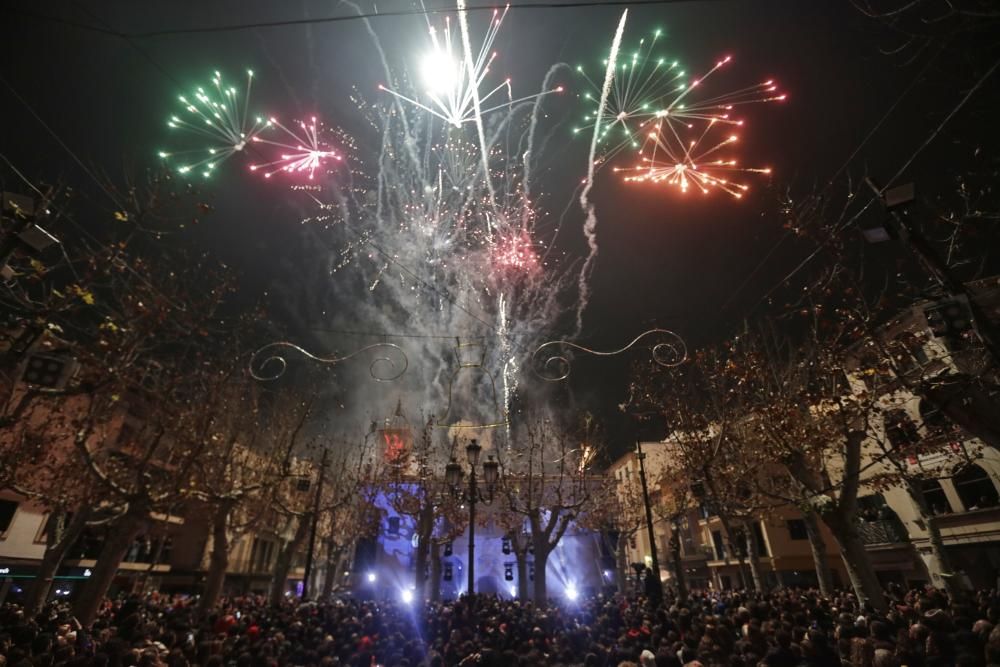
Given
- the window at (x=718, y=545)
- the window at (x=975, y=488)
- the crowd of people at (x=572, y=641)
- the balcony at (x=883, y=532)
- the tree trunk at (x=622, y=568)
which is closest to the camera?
the crowd of people at (x=572, y=641)

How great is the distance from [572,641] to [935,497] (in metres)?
27.7

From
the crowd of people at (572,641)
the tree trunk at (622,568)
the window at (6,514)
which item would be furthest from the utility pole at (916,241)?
the tree trunk at (622,568)

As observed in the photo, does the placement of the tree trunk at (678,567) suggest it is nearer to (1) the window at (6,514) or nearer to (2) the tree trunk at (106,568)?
(2) the tree trunk at (106,568)

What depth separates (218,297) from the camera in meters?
13.4

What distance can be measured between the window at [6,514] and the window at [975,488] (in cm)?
4996

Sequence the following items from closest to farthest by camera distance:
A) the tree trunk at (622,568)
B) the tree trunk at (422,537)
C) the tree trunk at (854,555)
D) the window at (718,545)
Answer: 1. the tree trunk at (854,555)
2. the tree trunk at (422,537)
3. the window at (718,545)
4. the tree trunk at (622,568)

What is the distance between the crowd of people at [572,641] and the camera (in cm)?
702

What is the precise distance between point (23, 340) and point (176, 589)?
43.5 meters

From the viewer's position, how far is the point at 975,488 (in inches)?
982

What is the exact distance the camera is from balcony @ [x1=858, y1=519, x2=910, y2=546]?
28.5m

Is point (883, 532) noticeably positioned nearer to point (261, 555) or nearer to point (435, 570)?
point (435, 570)

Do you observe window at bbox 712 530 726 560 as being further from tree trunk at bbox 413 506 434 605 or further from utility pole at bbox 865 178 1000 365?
utility pole at bbox 865 178 1000 365

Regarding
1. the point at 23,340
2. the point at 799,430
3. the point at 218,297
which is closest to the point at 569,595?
the point at 799,430

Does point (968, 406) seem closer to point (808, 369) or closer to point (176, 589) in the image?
point (808, 369)
